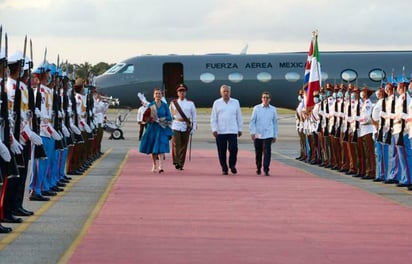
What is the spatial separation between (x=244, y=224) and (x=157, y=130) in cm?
1016

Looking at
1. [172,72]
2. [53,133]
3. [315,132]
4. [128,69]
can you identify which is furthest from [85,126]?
[128,69]

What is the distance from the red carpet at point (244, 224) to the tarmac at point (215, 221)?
1 cm

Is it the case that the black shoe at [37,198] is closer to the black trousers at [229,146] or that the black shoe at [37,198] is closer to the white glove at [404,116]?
the white glove at [404,116]

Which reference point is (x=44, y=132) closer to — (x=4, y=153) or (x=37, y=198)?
(x=37, y=198)

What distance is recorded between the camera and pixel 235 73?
4503 centimetres

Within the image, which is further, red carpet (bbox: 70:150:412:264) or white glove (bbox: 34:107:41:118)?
white glove (bbox: 34:107:41:118)

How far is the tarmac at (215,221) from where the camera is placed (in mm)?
10562

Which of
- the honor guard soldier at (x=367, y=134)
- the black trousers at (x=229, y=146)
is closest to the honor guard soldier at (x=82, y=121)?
the black trousers at (x=229, y=146)

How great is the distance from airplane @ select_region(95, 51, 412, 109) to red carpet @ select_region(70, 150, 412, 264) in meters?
24.8

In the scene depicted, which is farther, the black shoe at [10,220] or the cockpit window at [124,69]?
the cockpit window at [124,69]

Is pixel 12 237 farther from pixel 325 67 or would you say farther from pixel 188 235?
pixel 325 67

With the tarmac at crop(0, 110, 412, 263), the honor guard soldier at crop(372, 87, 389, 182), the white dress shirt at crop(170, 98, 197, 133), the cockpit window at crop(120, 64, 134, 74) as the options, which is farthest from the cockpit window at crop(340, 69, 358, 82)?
the honor guard soldier at crop(372, 87, 389, 182)

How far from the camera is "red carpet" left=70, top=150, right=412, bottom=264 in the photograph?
1051 cm

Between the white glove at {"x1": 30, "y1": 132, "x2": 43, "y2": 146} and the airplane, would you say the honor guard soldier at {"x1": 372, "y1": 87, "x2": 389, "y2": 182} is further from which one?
the airplane
